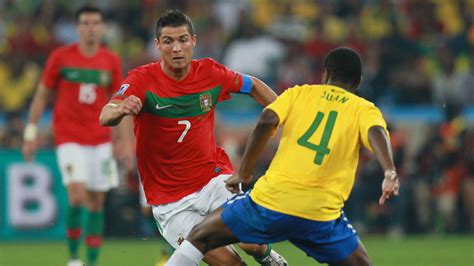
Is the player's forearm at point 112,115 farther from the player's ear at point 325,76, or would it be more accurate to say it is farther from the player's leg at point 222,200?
the player's ear at point 325,76

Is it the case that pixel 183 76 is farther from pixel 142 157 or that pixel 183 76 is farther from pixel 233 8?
pixel 233 8

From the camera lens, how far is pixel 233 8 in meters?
21.9

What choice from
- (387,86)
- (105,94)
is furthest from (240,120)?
(105,94)

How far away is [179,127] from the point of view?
8.88 meters

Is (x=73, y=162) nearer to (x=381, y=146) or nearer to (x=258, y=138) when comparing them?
(x=258, y=138)

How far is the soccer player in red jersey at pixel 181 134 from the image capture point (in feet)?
28.8

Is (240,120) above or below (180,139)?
below

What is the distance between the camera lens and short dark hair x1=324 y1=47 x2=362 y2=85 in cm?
778

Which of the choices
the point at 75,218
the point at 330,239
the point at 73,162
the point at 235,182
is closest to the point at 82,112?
the point at 73,162

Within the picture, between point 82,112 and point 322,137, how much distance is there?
6013 mm

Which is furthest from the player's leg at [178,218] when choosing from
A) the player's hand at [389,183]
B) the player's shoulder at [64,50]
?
the player's shoulder at [64,50]

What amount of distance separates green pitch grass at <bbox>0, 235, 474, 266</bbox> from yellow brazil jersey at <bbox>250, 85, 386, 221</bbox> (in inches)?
225

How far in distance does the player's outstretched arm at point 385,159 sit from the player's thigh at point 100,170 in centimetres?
624

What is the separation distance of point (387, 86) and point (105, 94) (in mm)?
7397
